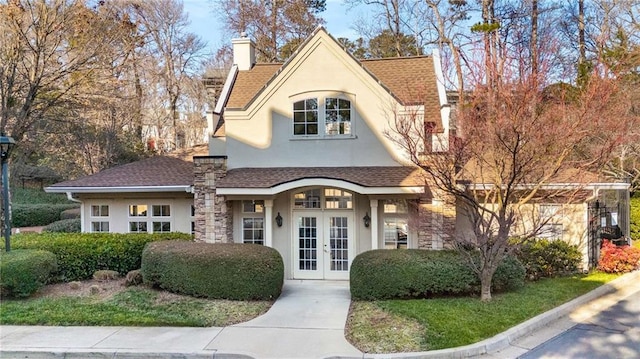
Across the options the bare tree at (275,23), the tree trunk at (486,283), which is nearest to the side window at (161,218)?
the tree trunk at (486,283)

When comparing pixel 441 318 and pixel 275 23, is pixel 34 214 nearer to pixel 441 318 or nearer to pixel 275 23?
pixel 275 23

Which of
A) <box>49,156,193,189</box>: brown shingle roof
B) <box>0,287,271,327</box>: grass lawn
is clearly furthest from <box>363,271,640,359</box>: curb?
<box>49,156,193,189</box>: brown shingle roof

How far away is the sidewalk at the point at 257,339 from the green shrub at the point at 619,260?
11.4ft

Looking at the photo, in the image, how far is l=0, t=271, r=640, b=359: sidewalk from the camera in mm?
7000

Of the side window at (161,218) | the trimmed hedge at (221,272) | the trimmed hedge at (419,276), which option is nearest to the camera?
the trimmed hedge at (419,276)

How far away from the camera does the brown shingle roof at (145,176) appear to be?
14.6 m

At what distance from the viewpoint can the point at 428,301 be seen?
30.8ft

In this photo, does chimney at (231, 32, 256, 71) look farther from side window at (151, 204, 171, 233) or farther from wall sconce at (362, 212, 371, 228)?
wall sconce at (362, 212, 371, 228)

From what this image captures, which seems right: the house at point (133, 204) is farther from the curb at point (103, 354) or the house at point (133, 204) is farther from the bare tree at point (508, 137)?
the bare tree at point (508, 137)

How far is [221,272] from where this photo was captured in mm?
10234

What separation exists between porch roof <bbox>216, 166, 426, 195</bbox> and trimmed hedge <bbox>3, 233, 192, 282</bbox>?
3.23 meters

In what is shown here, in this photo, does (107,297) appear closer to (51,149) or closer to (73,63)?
(73,63)

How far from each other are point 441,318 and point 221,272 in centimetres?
511

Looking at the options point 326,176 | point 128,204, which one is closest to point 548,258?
point 326,176
